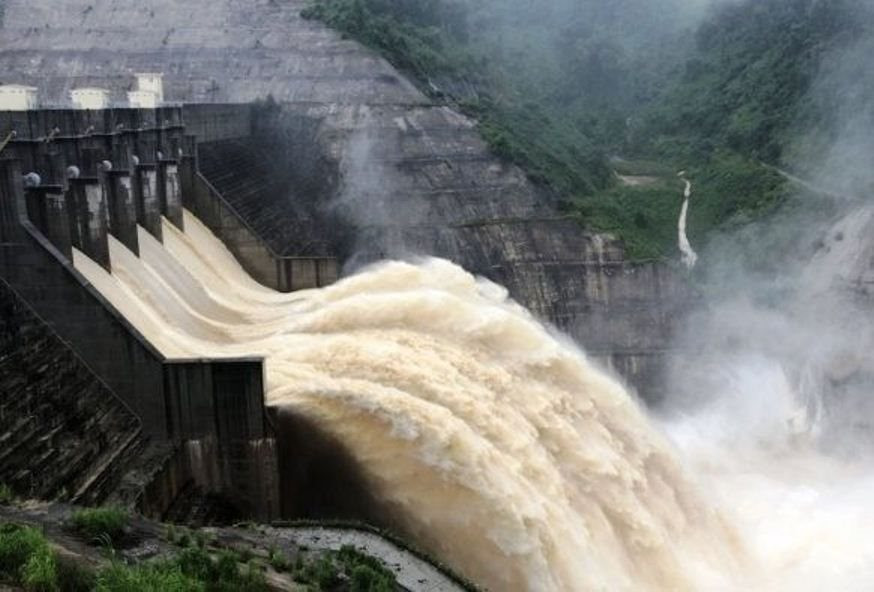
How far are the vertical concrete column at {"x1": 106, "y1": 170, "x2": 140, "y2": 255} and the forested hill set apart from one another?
16.2 meters

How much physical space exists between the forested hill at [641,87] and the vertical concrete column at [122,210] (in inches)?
639

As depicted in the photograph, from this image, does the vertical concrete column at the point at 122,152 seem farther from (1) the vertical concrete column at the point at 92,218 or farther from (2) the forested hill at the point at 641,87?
(2) the forested hill at the point at 641,87

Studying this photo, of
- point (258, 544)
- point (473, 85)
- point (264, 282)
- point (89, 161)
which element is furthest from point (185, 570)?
point (473, 85)

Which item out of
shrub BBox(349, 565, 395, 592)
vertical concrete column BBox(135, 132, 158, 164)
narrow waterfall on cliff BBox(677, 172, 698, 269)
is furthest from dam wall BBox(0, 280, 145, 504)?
narrow waterfall on cliff BBox(677, 172, 698, 269)

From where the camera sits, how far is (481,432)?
15.8 meters

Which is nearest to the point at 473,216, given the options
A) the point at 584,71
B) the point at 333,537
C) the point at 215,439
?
the point at 215,439

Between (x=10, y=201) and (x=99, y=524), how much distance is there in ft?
25.2

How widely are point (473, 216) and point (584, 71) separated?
123 feet

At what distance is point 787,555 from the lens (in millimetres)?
20219

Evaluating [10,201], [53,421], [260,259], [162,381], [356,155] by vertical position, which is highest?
[356,155]

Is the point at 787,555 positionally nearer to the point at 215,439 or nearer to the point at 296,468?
the point at 296,468

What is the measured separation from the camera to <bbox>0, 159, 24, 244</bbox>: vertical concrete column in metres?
15.1

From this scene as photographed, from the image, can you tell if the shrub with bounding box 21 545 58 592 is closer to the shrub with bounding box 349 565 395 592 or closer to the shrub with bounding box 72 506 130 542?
the shrub with bounding box 72 506 130 542

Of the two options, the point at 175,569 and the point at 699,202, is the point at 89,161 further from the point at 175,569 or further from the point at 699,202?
the point at 699,202
